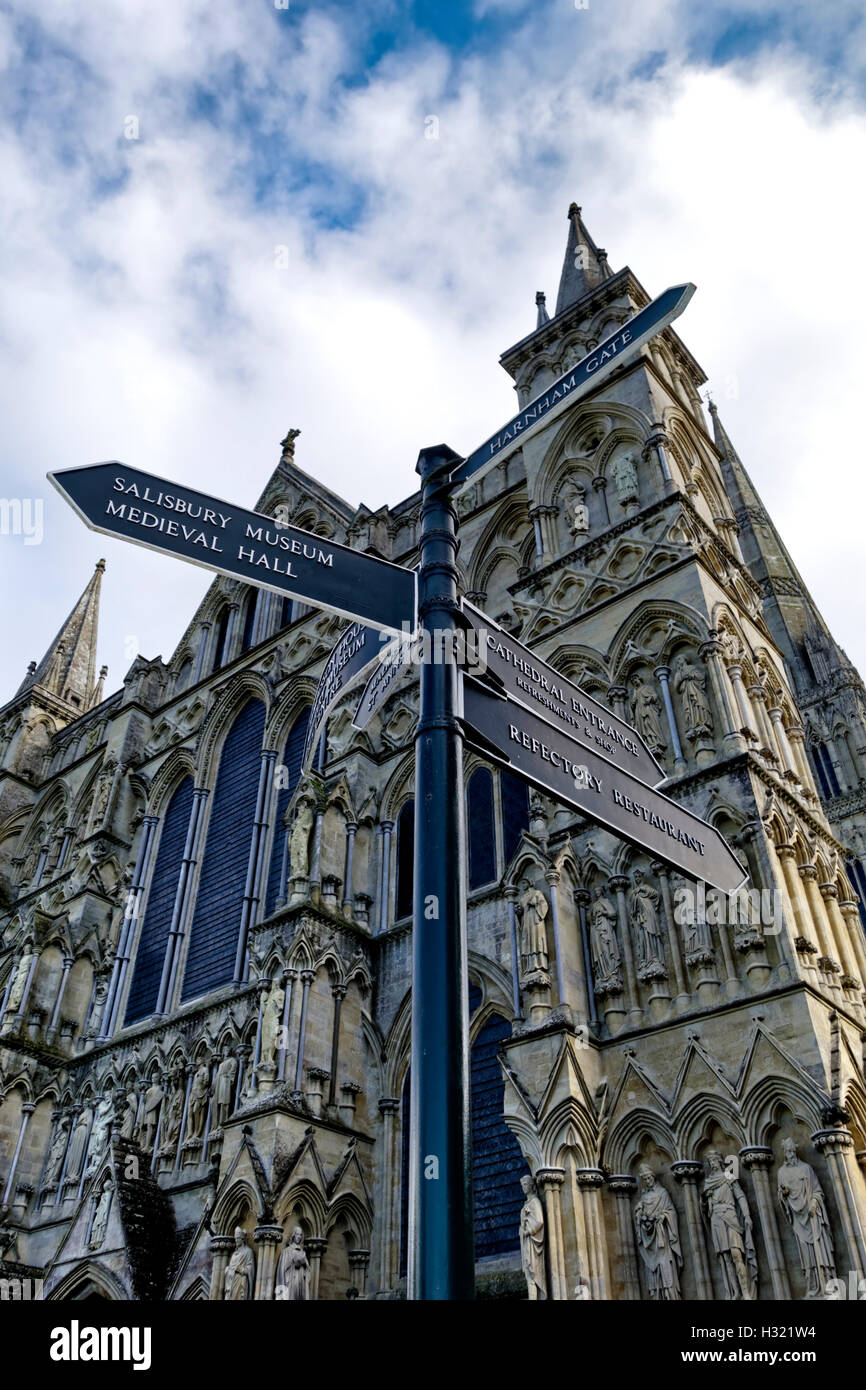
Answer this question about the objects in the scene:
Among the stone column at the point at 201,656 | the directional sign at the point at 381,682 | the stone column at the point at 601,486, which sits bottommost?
the directional sign at the point at 381,682

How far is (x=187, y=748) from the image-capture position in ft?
75.4

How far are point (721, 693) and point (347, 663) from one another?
8951 millimetres

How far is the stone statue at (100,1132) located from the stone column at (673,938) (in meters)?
10.4

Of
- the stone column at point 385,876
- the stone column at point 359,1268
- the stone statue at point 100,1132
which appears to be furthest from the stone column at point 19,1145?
the stone column at point 385,876

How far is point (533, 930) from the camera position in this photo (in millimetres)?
11953

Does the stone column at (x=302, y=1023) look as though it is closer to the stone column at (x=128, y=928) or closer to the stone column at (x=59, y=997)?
the stone column at (x=128, y=928)

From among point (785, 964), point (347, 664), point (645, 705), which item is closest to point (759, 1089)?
point (785, 964)

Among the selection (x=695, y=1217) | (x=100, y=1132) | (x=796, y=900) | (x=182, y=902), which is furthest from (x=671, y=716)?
(x=100, y=1132)

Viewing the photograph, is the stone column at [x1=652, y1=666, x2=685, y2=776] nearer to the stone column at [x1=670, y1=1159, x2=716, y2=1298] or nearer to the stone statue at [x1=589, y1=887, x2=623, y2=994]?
the stone statue at [x1=589, y1=887, x2=623, y2=994]

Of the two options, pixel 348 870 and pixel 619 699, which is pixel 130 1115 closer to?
pixel 348 870

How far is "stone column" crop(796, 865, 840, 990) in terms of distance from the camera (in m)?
Answer: 11.8

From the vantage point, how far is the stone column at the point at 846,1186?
876cm

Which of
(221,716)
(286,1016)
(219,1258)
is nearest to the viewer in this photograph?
(219,1258)
